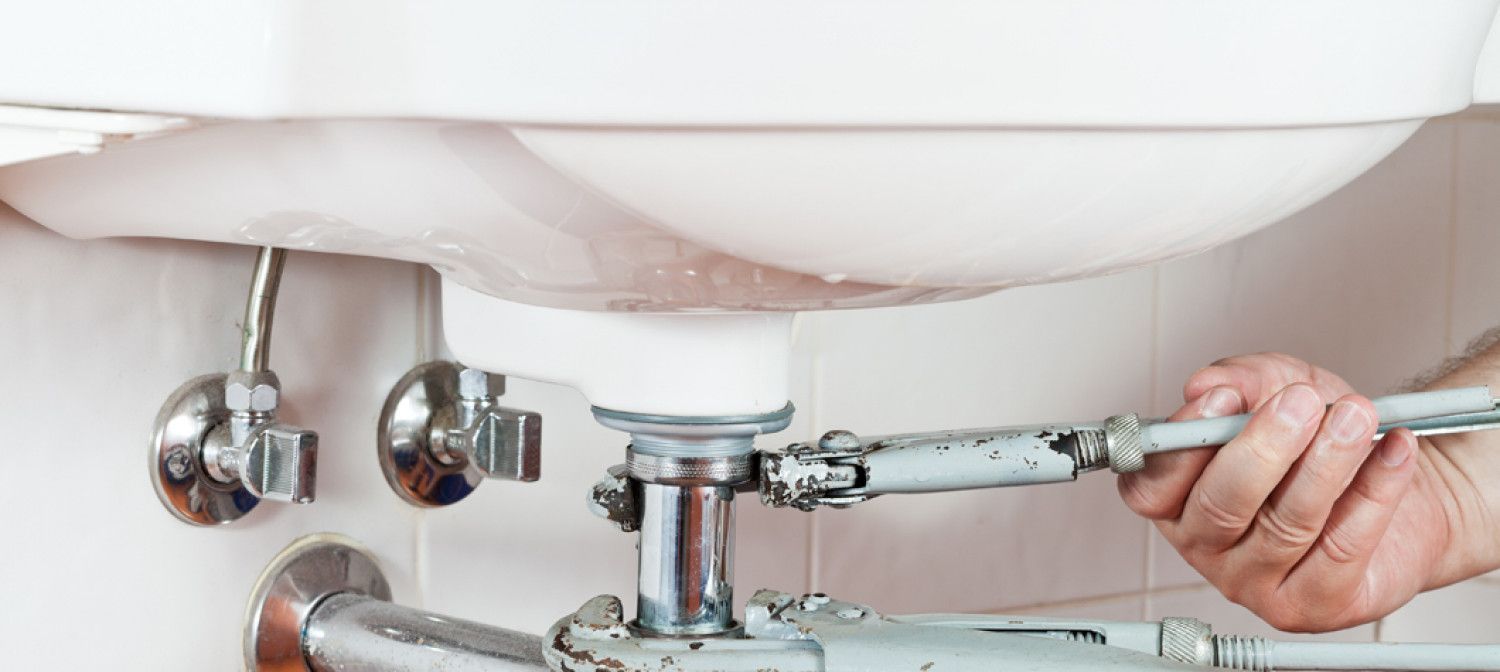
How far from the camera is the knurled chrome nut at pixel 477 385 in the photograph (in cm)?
66

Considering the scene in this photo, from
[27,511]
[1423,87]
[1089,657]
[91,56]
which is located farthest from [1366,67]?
[27,511]

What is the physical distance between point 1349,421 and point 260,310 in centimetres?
41

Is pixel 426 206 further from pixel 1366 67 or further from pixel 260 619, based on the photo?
pixel 260 619

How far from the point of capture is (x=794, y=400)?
794 millimetres

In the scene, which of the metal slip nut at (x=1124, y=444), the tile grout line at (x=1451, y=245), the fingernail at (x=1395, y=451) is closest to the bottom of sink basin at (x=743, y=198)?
the metal slip nut at (x=1124, y=444)

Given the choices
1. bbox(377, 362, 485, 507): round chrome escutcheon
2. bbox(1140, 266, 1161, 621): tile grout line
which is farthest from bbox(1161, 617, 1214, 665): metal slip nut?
bbox(1140, 266, 1161, 621): tile grout line

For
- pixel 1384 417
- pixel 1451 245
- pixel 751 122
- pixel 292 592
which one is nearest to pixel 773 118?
pixel 751 122

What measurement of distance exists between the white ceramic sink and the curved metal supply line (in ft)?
0.55

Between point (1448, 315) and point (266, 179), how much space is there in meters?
0.88

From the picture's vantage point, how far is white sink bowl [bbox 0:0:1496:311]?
31 cm

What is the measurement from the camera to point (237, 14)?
0.34 metres

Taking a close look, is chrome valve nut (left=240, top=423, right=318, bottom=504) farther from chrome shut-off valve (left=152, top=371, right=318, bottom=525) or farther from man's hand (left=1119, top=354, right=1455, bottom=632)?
man's hand (left=1119, top=354, right=1455, bottom=632)

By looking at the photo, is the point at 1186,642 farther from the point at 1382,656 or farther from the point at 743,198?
the point at 743,198

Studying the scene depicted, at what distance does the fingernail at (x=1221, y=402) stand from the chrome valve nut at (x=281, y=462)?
347mm
